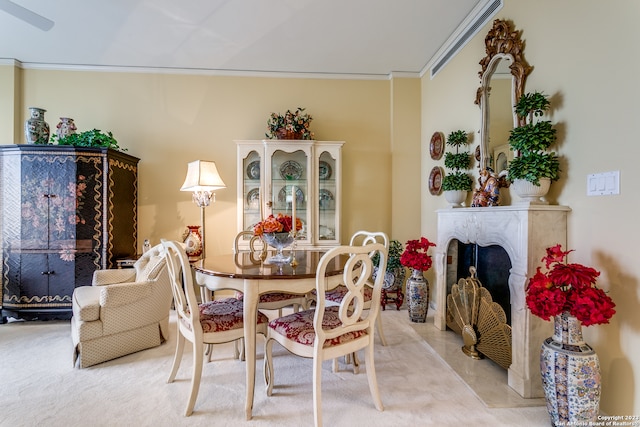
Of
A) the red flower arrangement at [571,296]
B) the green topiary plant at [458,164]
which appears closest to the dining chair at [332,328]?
the red flower arrangement at [571,296]

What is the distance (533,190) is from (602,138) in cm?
40

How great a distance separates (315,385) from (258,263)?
857 millimetres

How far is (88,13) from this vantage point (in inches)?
108

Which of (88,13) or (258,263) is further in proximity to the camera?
(88,13)

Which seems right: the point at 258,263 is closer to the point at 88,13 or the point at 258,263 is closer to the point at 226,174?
the point at 226,174

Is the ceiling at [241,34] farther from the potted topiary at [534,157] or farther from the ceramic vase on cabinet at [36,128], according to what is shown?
the potted topiary at [534,157]

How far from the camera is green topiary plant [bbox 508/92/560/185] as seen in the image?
1.82 meters

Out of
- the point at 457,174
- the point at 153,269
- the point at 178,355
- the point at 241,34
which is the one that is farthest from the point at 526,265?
the point at 241,34

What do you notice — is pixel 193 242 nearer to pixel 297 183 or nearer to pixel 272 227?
pixel 297 183

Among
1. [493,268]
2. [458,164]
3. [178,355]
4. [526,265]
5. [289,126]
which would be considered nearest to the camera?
[526,265]

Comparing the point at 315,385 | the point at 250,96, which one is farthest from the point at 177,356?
the point at 250,96

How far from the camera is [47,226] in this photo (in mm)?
3078

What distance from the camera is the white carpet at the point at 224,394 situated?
1693mm

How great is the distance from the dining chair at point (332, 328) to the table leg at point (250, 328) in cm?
15
